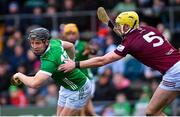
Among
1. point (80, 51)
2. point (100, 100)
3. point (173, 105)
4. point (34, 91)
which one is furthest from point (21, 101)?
point (80, 51)

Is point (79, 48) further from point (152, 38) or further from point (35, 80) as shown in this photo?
point (35, 80)

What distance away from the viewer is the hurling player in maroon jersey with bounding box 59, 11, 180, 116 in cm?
1149

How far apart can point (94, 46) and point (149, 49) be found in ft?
17.0

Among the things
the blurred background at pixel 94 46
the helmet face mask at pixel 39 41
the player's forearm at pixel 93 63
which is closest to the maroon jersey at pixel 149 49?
the player's forearm at pixel 93 63

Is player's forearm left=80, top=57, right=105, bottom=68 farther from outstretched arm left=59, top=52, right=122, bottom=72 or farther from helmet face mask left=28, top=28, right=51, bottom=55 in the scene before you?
helmet face mask left=28, top=28, right=51, bottom=55

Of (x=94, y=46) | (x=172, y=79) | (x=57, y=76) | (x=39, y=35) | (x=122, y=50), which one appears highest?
(x=39, y=35)

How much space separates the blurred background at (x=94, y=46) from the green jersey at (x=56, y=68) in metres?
5.10

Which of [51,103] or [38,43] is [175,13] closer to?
[51,103]

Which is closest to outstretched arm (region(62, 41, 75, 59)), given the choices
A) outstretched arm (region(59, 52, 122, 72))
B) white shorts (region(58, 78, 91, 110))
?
white shorts (region(58, 78, 91, 110))

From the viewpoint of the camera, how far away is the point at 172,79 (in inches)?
461

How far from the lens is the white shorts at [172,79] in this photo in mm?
11688

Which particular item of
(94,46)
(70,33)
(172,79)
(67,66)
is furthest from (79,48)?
(172,79)

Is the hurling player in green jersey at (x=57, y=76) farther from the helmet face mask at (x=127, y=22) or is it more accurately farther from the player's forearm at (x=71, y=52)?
the helmet face mask at (x=127, y=22)

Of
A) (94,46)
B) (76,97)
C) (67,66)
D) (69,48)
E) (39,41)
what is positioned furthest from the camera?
(94,46)
